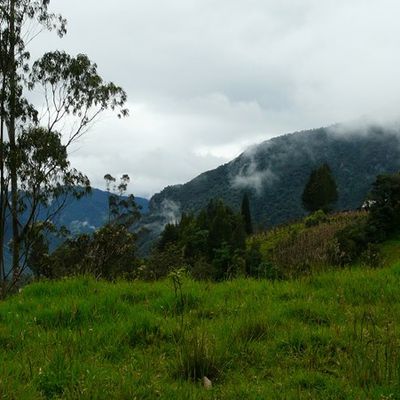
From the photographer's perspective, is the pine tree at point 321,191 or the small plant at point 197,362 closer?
the small plant at point 197,362

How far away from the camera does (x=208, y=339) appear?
5.46 m

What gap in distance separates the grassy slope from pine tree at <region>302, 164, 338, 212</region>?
286 feet

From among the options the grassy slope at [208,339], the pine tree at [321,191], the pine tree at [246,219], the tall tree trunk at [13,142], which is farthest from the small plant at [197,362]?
the pine tree at [246,219]

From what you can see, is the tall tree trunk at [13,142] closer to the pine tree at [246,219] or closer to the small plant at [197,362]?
the small plant at [197,362]

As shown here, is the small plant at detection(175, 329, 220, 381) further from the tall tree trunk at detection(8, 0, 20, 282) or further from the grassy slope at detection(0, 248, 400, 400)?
the tall tree trunk at detection(8, 0, 20, 282)

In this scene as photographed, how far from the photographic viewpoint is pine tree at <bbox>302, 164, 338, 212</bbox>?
93.9 metres

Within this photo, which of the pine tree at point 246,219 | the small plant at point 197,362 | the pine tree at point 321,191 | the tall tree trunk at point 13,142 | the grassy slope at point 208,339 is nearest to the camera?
the grassy slope at point 208,339

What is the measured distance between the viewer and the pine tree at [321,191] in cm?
9388

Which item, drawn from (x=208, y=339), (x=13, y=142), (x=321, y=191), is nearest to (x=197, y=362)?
(x=208, y=339)

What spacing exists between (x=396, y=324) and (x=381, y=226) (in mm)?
52437

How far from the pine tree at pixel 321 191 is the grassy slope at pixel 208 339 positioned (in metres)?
87.3

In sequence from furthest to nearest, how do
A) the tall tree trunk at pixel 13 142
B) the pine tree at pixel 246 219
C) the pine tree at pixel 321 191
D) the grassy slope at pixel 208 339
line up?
the pine tree at pixel 246 219, the pine tree at pixel 321 191, the tall tree trunk at pixel 13 142, the grassy slope at pixel 208 339

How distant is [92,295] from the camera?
7.97 metres

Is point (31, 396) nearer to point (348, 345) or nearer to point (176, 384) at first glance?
point (176, 384)
